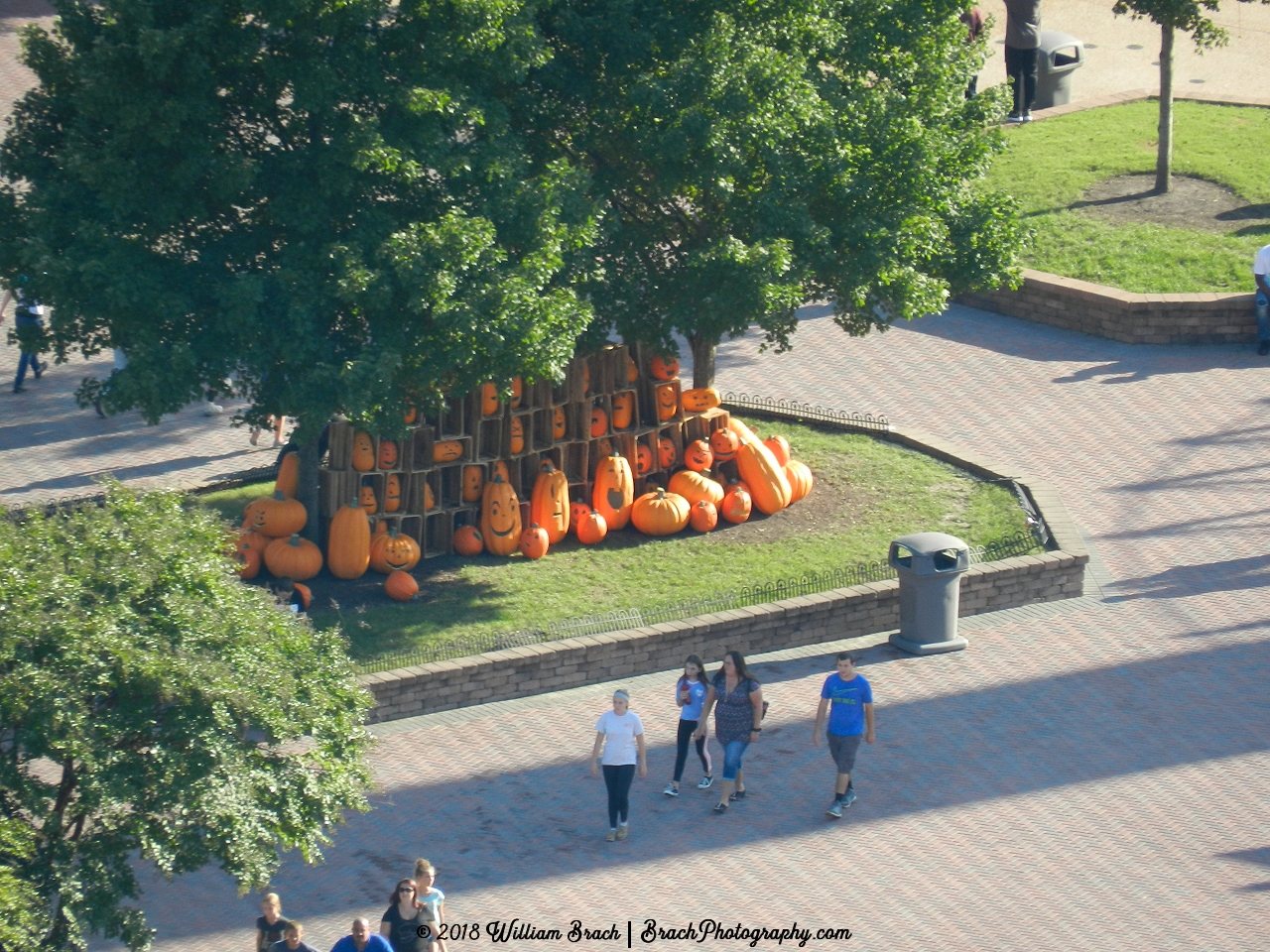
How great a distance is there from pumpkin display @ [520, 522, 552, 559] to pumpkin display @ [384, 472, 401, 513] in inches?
56.3

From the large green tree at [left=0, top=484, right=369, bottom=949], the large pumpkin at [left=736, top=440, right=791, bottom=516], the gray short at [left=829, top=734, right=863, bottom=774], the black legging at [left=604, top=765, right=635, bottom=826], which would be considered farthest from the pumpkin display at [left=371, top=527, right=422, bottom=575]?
the large green tree at [left=0, top=484, right=369, bottom=949]

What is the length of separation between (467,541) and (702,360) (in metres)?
3.90

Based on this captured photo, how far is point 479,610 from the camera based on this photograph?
18812mm

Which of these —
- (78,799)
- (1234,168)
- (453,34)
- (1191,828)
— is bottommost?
(1191,828)

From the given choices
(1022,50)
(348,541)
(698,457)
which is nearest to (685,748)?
(348,541)

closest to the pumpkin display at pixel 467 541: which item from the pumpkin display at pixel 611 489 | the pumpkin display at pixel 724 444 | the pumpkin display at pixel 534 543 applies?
the pumpkin display at pixel 534 543

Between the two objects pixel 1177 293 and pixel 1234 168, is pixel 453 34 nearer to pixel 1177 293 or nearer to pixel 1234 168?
pixel 1177 293

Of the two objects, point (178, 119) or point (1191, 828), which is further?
point (178, 119)

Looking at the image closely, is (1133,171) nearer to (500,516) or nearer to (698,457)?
(698,457)

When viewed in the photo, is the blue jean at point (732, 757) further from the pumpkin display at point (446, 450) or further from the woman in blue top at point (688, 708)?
the pumpkin display at point (446, 450)

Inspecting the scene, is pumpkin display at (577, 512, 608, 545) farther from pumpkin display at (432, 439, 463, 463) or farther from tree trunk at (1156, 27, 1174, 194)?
tree trunk at (1156, 27, 1174, 194)

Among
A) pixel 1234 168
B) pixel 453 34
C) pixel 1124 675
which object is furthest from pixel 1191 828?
pixel 1234 168

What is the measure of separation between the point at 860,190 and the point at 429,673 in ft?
24.0

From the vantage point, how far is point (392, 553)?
1942 centimetres
